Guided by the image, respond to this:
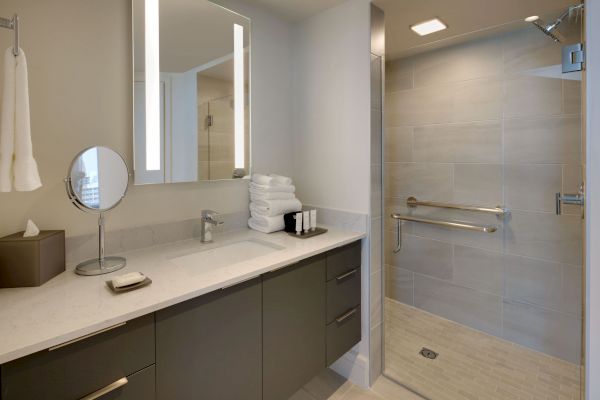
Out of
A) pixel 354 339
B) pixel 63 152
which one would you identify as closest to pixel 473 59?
pixel 354 339

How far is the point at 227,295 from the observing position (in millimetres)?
1153

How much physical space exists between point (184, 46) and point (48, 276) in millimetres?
1170

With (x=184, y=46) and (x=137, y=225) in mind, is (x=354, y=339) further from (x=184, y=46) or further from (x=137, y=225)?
(x=184, y=46)

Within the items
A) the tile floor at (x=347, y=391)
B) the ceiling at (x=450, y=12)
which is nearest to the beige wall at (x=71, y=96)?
the ceiling at (x=450, y=12)

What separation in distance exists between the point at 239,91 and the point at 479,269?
2053 millimetres

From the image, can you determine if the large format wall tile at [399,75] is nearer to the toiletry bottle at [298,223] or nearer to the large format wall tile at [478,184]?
the large format wall tile at [478,184]

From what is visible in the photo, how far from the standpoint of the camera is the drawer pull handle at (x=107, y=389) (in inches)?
33.3

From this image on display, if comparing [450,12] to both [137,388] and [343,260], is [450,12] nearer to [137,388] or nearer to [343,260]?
[343,260]

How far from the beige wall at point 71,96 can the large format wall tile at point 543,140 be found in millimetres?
2217

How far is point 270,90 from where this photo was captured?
203 centimetres

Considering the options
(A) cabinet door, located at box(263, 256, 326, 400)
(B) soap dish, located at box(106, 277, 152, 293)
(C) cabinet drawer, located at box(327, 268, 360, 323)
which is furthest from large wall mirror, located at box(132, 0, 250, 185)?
(C) cabinet drawer, located at box(327, 268, 360, 323)

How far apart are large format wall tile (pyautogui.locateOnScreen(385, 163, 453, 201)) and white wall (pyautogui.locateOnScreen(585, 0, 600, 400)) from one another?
1353 millimetres

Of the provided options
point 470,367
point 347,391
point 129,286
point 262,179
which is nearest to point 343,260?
point 262,179

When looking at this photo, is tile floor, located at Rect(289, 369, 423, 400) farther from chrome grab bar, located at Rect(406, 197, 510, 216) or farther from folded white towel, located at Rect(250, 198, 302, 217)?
chrome grab bar, located at Rect(406, 197, 510, 216)
